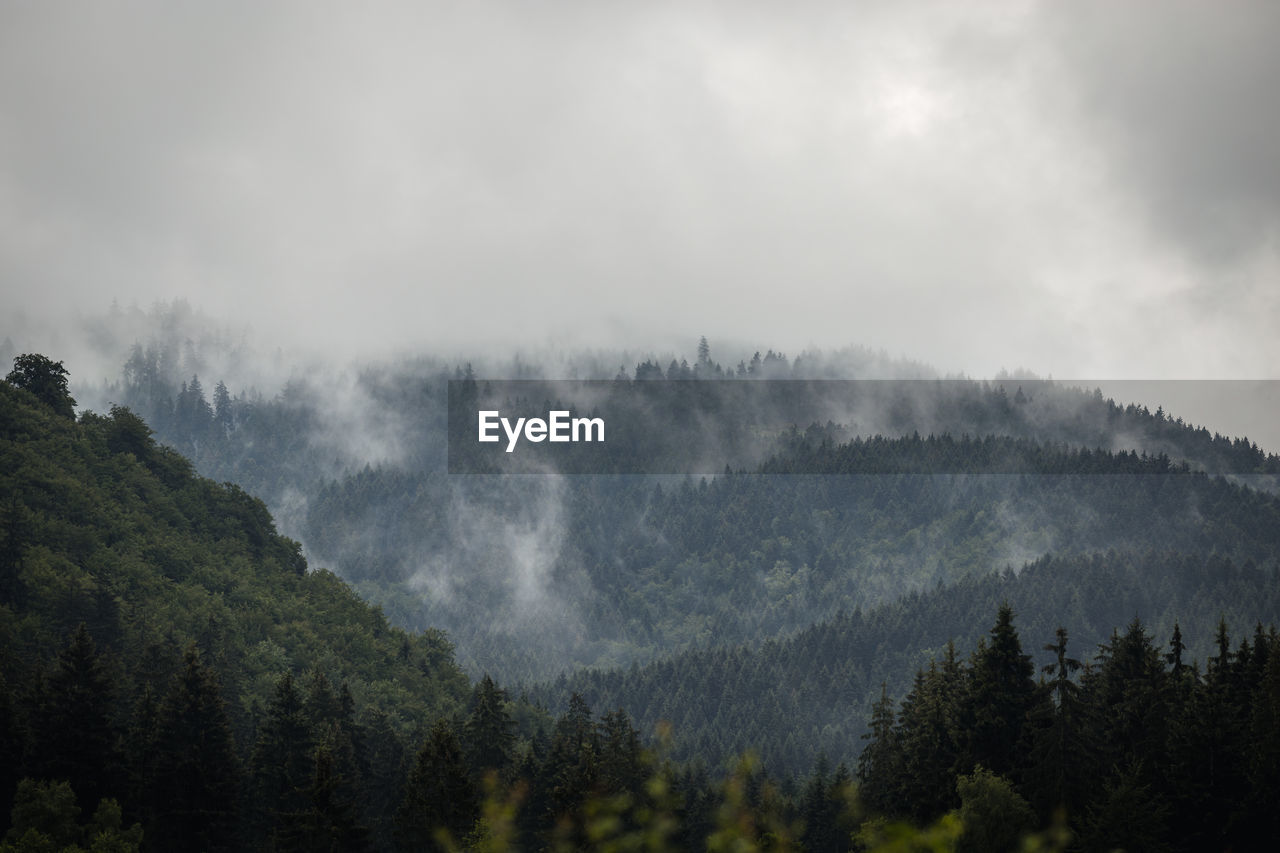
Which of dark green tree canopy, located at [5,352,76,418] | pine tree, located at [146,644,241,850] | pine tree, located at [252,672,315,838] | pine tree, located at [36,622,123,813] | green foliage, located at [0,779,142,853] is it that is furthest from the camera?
dark green tree canopy, located at [5,352,76,418]

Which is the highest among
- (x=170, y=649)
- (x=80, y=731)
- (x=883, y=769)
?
(x=170, y=649)

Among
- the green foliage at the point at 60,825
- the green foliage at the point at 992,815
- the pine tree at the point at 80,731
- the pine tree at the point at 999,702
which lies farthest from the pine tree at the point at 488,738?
the green foliage at the point at 992,815

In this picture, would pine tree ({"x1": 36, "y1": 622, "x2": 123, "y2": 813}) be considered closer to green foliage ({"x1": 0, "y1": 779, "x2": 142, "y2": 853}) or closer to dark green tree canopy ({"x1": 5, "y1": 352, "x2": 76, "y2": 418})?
green foliage ({"x1": 0, "y1": 779, "x2": 142, "y2": 853})

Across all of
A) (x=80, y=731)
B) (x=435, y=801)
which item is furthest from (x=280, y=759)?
(x=435, y=801)

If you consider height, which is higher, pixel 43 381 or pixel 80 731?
pixel 43 381

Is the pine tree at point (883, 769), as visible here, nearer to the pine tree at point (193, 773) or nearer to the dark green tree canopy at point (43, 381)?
the pine tree at point (193, 773)

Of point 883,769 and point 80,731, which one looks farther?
point 883,769

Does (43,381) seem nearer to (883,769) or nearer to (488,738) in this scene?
(488,738)

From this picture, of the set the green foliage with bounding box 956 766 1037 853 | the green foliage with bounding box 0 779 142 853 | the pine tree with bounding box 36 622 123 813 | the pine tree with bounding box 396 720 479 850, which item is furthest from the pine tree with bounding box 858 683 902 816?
the pine tree with bounding box 36 622 123 813

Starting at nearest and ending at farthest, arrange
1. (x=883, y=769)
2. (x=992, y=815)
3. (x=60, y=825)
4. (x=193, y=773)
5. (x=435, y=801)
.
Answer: (x=992, y=815), (x=60, y=825), (x=435, y=801), (x=193, y=773), (x=883, y=769)

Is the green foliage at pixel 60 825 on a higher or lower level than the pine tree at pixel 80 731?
lower

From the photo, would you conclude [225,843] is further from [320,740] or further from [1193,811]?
[1193,811]
